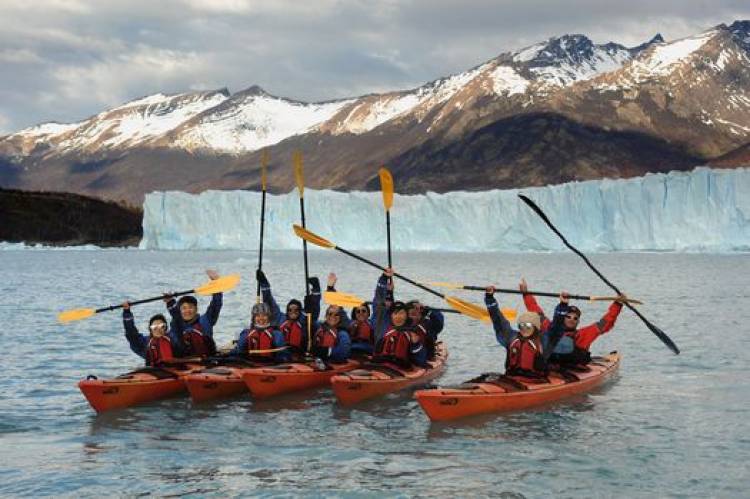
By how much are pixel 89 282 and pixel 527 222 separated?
30419 millimetres

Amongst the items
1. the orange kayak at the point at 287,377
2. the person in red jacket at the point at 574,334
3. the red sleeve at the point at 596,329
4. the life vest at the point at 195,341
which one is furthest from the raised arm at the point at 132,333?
the red sleeve at the point at 596,329

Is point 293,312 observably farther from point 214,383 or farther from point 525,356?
point 525,356

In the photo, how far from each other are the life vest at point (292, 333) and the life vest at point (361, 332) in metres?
0.98

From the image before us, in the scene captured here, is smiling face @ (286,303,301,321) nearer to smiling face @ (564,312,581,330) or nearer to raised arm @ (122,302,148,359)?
raised arm @ (122,302,148,359)

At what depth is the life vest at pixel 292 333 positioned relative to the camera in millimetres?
14594

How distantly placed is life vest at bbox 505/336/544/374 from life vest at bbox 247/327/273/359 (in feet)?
11.5

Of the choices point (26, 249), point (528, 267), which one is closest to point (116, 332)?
point (528, 267)

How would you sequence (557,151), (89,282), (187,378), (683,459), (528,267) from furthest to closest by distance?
1. (557,151)
2. (528,267)
3. (89,282)
4. (187,378)
5. (683,459)

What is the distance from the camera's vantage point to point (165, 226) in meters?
71.4

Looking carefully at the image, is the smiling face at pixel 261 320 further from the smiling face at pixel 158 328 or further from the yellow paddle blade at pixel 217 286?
the smiling face at pixel 158 328

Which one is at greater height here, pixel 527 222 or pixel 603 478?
pixel 527 222

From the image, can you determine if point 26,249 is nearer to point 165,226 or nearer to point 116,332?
point 165,226

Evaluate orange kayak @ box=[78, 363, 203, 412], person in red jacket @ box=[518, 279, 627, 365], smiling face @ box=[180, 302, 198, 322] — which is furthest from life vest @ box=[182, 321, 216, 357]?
person in red jacket @ box=[518, 279, 627, 365]

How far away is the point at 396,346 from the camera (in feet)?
45.2
